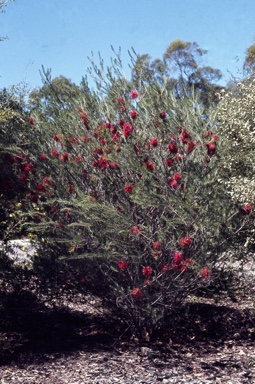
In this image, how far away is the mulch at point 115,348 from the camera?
17.1 ft

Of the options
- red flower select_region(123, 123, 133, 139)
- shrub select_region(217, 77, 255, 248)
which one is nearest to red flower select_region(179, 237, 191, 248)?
red flower select_region(123, 123, 133, 139)

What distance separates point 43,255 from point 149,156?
1.62 metres

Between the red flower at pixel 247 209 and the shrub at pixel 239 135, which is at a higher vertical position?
the shrub at pixel 239 135

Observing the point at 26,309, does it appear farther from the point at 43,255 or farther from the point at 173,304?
the point at 173,304

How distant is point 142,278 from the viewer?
5867mm

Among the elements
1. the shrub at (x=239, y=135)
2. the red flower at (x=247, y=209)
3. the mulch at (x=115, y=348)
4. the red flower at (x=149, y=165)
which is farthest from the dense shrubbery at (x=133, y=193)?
the shrub at (x=239, y=135)

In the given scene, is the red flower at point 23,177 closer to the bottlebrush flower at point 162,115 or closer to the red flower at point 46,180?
the red flower at point 46,180

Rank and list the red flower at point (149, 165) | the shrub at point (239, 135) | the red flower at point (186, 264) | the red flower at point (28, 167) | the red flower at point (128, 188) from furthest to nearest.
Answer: the shrub at point (239, 135) < the red flower at point (28, 167) < the red flower at point (186, 264) < the red flower at point (149, 165) < the red flower at point (128, 188)

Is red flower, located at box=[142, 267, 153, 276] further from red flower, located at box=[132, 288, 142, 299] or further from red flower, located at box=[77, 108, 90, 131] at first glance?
red flower, located at box=[77, 108, 90, 131]

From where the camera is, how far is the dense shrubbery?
539 cm

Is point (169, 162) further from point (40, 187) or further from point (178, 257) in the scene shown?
point (40, 187)

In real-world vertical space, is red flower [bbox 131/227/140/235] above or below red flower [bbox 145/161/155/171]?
below

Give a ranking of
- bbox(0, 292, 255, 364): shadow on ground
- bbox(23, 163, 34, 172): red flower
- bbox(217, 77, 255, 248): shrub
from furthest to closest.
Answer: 1. bbox(217, 77, 255, 248): shrub
2. bbox(0, 292, 255, 364): shadow on ground
3. bbox(23, 163, 34, 172): red flower

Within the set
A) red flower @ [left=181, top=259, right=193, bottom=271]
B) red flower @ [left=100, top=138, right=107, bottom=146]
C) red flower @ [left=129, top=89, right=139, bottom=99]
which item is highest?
red flower @ [left=129, top=89, right=139, bottom=99]
